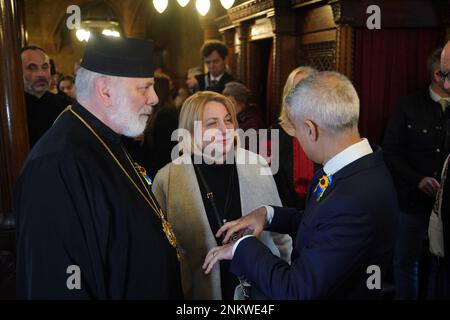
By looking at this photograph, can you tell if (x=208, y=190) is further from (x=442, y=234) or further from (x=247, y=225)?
(x=442, y=234)

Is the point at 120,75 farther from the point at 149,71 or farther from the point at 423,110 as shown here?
the point at 423,110

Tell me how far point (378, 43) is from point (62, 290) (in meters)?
3.64

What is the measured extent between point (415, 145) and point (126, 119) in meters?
2.61

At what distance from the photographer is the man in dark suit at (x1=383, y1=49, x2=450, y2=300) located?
3422 mm

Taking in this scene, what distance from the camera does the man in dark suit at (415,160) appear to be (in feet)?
11.2

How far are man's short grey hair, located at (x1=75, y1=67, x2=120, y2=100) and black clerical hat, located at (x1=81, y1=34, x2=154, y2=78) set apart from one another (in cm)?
2

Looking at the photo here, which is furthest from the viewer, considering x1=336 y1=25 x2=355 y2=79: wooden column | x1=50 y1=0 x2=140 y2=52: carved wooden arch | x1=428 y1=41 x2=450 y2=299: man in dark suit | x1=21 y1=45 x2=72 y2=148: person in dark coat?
x1=50 y1=0 x2=140 y2=52: carved wooden arch

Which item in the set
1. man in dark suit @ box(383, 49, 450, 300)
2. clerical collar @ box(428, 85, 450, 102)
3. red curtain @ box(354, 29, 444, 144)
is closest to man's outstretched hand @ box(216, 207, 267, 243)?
man in dark suit @ box(383, 49, 450, 300)

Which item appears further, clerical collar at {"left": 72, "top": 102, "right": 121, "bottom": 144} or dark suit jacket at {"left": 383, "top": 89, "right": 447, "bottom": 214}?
dark suit jacket at {"left": 383, "top": 89, "right": 447, "bottom": 214}

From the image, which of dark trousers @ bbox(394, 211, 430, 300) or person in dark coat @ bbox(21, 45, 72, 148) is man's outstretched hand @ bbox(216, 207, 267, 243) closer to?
dark trousers @ bbox(394, 211, 430, 300)

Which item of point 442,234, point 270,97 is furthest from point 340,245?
point 270,97

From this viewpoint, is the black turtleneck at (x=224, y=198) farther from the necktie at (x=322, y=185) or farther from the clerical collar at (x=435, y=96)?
the clerical collar at (x=435, y=96)

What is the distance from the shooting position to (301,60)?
17.8 feet

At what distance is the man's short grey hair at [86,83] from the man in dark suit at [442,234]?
1780 mm
